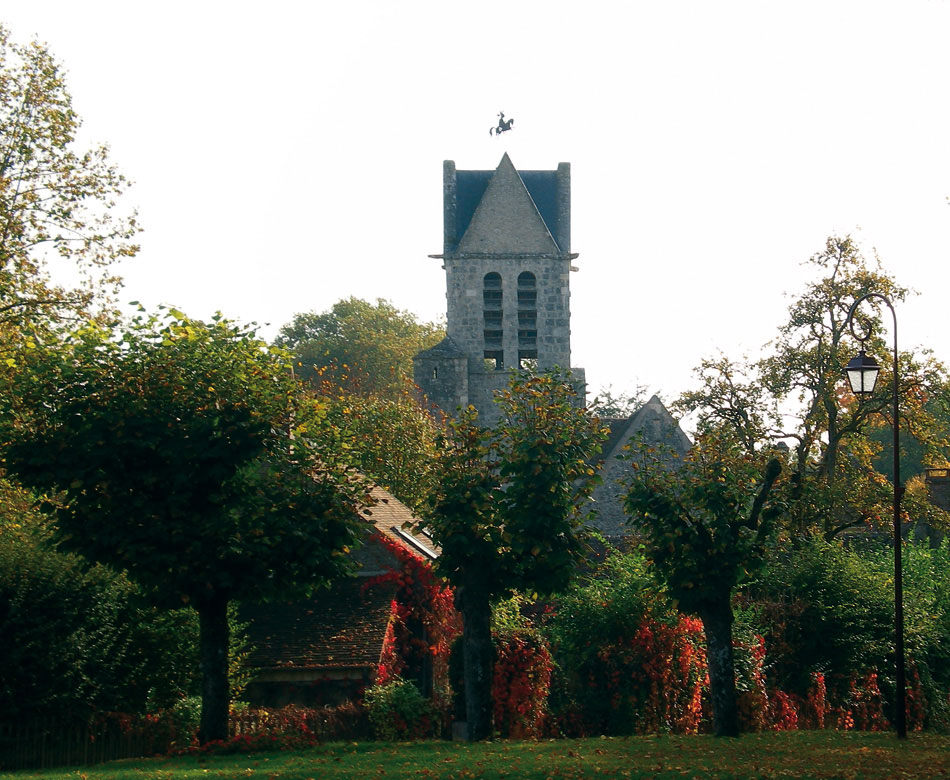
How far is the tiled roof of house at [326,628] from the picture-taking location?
25.3 metres

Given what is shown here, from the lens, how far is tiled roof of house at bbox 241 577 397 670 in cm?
2533

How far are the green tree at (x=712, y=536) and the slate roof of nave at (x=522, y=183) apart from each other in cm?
3060

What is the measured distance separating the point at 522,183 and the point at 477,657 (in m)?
32.5

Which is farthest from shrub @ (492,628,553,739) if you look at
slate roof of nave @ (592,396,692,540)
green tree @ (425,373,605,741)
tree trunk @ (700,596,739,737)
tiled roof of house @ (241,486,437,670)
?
slate roof of nave @ (592,396,692,540)

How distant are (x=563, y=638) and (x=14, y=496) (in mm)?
13553

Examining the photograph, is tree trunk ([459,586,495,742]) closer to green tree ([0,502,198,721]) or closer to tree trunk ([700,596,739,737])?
tree trunk ([700,596,739,737])

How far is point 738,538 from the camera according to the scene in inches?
844

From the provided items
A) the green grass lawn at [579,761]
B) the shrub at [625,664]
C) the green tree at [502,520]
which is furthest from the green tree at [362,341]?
the green grass lawn at [579,761]

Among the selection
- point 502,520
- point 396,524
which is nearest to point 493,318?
point 396,524

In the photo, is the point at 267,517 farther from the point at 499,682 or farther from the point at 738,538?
the point at 738,538

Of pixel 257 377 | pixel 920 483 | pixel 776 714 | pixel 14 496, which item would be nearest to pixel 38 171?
pixel 14 496

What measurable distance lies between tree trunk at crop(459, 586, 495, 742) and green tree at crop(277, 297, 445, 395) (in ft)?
157

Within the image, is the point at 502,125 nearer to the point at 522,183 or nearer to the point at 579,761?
the point at 522,183

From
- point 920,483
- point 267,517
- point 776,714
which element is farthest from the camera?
point 920,483
